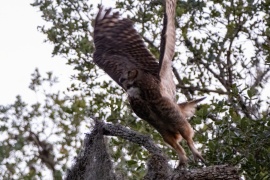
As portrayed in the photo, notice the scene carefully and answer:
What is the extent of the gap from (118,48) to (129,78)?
18.6 inches

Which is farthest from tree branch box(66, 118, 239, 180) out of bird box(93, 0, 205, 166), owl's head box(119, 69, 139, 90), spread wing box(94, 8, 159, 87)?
spread wing box(94, 8, 159, 87)

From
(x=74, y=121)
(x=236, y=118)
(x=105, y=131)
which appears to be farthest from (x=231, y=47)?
(x=105, y=131)

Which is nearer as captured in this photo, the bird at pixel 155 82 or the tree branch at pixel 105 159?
the tree branch at pixel 105 159

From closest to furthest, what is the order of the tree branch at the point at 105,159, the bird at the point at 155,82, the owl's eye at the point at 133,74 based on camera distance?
1. the tree branch at the point at 105,159
2. the bird at the point at 155,82
3. the owl's eye at the point at 133,74

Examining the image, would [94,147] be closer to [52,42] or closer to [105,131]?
[105,131]

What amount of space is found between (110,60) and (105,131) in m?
1.19

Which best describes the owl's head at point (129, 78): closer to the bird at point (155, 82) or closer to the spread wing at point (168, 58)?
the bird at point (155, 82)

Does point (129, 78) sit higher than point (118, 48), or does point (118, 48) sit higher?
point (118, 48)

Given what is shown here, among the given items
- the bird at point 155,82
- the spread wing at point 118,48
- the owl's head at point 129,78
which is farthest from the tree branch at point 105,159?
the spread wing at point 118,48

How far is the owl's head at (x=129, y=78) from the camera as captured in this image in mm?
3432

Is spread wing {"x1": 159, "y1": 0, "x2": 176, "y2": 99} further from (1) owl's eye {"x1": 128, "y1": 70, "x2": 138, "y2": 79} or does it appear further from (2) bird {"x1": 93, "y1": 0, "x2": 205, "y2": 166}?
(1) owl's eye {"x1": 128, "y1": 70, "x2": 138, "y2": 79}

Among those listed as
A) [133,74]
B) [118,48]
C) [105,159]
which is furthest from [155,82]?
[105,159]

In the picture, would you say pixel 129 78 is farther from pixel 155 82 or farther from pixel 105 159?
pixel 105 159

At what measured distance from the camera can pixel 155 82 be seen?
341cm
